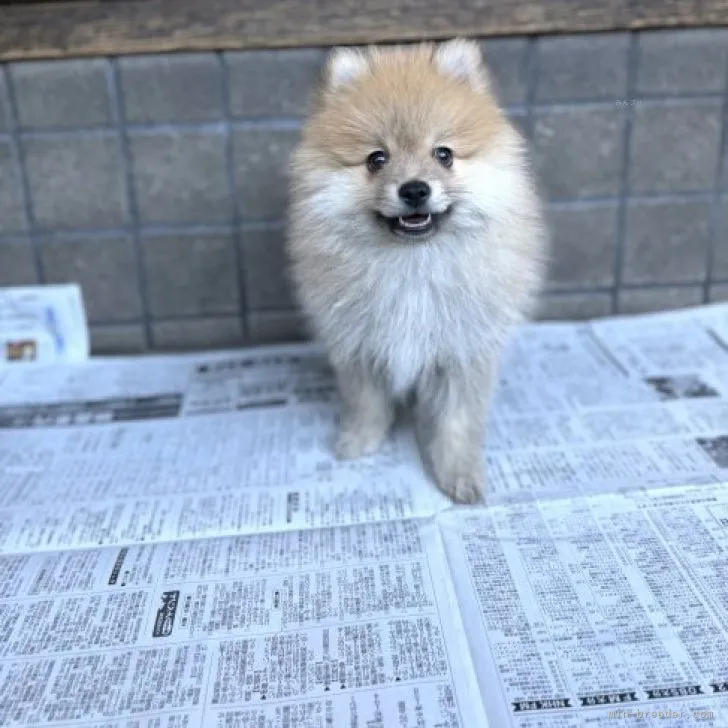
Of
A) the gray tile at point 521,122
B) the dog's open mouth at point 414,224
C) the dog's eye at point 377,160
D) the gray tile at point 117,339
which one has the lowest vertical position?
the gray tile at point 117,339

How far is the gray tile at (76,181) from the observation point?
1478 mm

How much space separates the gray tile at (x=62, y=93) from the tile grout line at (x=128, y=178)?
0.5 inches

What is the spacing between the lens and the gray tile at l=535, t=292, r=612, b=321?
5.50 feet

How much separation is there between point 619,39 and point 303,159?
782 mm

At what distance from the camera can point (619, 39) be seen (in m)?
1.46

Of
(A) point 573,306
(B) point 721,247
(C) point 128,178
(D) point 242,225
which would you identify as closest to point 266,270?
(D) point 242,225

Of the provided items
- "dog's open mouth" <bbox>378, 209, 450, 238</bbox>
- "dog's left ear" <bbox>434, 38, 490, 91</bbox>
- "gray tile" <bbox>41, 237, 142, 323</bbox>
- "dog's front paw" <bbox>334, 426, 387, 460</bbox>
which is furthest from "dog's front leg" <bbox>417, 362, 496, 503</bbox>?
"gray tile" <bbox>41, 237, 142, 323</bbox>

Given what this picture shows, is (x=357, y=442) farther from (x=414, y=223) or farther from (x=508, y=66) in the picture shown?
(x=508, y=66)

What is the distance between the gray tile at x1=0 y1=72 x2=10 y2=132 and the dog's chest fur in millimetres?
796

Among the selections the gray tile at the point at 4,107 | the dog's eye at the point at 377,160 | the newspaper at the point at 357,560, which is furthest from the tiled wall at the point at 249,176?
the dog's eye at the point at 377,160

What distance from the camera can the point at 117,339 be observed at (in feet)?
5.41

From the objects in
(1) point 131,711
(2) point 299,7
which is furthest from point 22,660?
(2) point 299,7

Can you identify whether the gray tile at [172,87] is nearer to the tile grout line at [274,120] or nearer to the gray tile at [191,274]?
the tile grout line at [274,120]

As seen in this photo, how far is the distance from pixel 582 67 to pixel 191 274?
924mm
